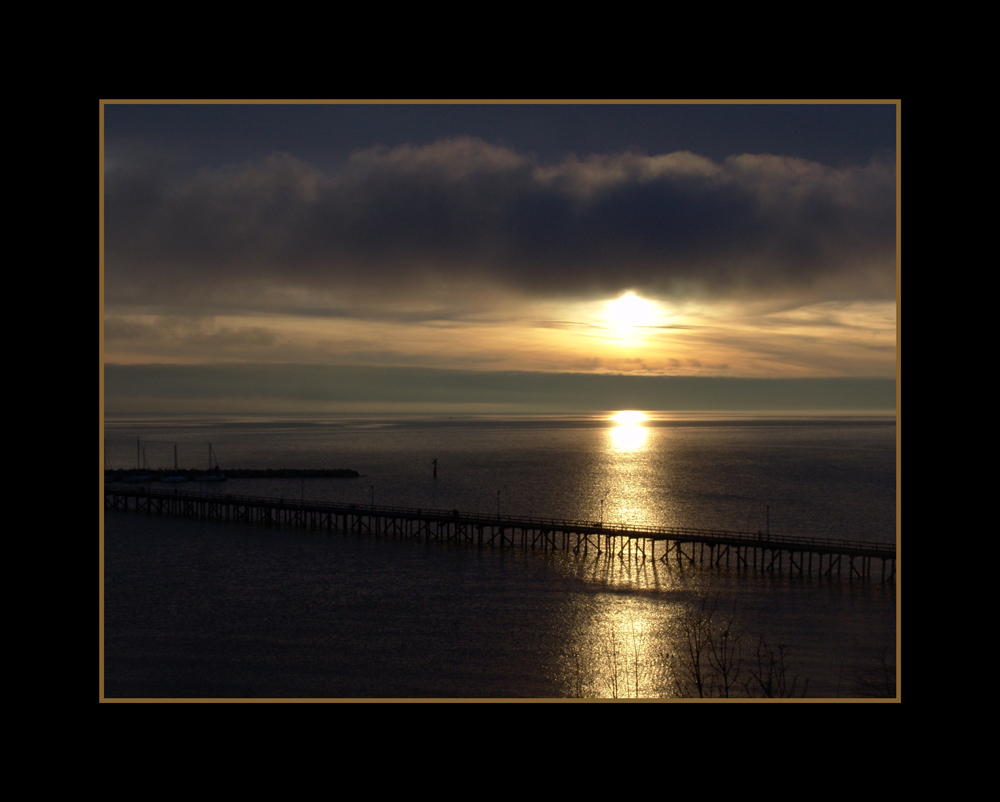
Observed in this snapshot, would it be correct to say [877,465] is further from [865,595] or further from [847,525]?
[865,595]

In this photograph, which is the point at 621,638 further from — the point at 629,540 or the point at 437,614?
the point at 629,540

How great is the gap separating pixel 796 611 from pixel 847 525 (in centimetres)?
3703

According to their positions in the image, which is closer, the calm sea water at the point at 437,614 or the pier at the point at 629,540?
the calm sea water at the point at 437,614

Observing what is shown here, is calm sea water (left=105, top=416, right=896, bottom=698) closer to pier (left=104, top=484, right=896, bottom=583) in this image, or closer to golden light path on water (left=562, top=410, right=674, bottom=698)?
golden light path on water (left=562, top=410, right=674, bottom=698)

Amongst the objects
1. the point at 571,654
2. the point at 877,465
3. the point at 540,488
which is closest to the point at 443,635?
the point at 571,654

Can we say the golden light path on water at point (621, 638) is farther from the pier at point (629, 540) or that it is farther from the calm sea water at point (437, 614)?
the pier at point (629, 540)

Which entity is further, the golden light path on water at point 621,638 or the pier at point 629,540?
the pier at point 629,540

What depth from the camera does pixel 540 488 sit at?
10338cm

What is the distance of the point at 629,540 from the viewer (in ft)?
175

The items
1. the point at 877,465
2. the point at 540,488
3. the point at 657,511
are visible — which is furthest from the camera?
the point at 877,465

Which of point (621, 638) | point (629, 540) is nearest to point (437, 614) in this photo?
point (621, 638)

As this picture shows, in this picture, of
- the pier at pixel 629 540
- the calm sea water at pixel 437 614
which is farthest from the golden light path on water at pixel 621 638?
the pier at pixel 629 540

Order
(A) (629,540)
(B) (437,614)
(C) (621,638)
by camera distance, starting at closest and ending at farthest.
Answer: (C) (621,638)
(B) (437,614)
(A) (629,540)

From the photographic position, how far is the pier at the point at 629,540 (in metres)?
46.8
